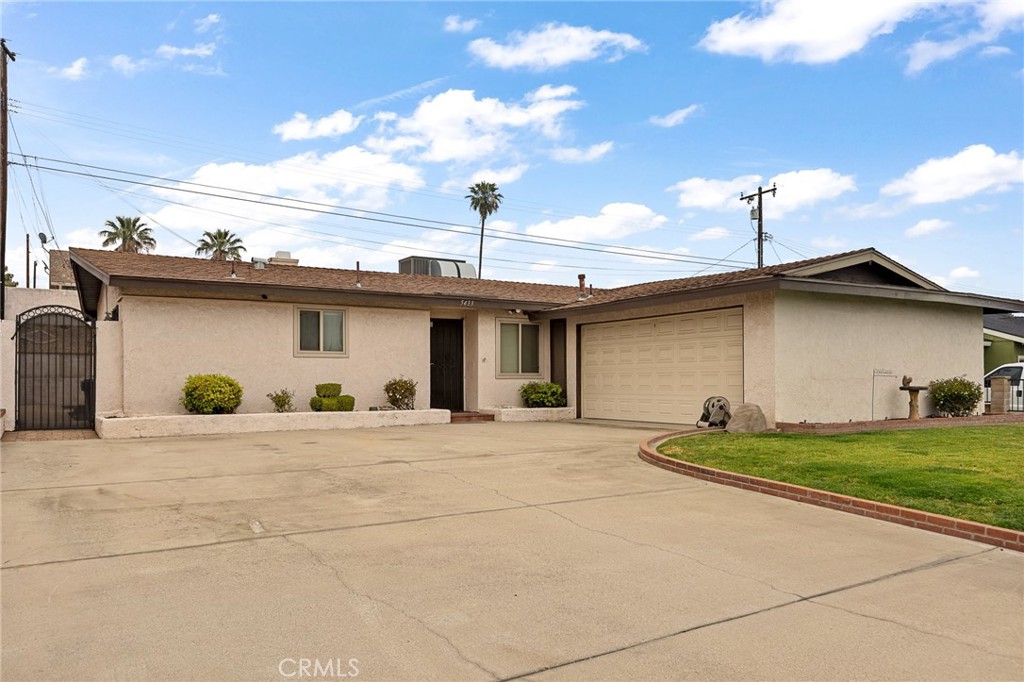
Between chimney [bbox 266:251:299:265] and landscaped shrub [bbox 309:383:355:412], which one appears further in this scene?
chimney [bbox 266:251:299:265]

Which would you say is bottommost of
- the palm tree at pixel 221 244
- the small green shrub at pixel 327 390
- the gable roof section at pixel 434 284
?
the small green shrub at pixel 327 390

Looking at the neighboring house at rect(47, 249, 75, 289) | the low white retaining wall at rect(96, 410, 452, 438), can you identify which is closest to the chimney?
the low white retaining wall at rect(96, 410, 452, 438)

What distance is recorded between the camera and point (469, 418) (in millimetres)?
17203

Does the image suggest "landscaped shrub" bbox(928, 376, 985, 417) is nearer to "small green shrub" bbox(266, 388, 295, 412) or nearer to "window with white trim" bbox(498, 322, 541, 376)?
"window with white trim" bbox(498, 322, 541, 376)

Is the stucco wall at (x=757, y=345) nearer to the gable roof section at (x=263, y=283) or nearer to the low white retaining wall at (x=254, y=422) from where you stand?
the gable roof section at (x=263, y=283)

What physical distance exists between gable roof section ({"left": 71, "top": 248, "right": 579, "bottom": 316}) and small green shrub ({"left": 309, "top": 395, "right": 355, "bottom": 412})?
2.33m

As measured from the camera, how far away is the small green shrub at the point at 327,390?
15.5 metres

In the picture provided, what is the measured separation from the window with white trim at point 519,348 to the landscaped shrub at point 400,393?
9.57 ft

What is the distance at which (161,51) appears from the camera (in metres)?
17.0

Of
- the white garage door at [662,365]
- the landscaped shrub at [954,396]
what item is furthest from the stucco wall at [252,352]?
the landscaped shrub at [954,396]

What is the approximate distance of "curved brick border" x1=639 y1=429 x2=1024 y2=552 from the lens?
18.6ft

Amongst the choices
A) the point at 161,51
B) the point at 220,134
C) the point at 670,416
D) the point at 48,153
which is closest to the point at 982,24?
the point at 670,416

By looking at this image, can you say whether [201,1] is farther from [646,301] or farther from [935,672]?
[935,672]

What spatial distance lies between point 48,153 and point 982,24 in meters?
23.4
